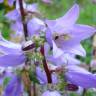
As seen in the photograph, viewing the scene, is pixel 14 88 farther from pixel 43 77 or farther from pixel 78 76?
pixel 78 76

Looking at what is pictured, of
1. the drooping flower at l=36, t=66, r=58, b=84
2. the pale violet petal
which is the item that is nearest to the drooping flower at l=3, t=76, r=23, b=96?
the drooping flower at l=36, t=66, r=58, b=84

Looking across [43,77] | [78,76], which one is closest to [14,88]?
[43,77]

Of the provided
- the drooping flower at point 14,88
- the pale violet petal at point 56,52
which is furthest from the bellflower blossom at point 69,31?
the drooping flower at point 14,88

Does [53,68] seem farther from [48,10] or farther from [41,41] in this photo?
[48,10]

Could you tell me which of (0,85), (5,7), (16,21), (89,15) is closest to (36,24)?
(16,21)

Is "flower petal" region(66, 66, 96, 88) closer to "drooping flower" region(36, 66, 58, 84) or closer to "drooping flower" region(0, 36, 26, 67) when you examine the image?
"drooping flower" region(36, 66, 58, 84)

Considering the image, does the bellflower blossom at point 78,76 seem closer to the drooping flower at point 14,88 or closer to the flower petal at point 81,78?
the flower petal at point 81,78

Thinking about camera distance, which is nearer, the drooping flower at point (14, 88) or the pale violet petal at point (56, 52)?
the pale violet petal at point (56, 52)

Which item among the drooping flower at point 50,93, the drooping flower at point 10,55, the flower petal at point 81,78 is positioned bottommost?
the drooping flower at point 50,93
